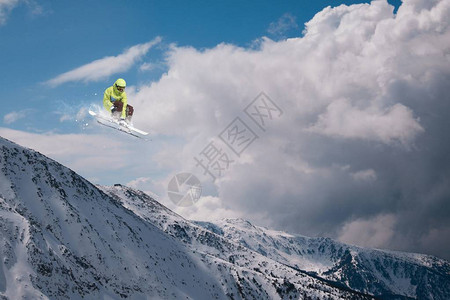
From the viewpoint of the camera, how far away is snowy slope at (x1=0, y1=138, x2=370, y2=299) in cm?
8011

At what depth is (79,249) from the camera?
101 meters

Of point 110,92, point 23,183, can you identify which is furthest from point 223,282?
point 110,92

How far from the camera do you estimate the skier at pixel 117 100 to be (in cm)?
4881

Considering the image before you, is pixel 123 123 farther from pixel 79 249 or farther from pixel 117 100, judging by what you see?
pixel 79 249

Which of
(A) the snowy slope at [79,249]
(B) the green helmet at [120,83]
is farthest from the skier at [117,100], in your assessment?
(A) the snowy slope at [79,249]

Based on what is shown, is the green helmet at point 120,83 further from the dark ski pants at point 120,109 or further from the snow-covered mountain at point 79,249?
the snow-covered mountain at point 79,249

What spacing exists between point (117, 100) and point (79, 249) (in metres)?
62.7

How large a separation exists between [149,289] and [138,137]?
6226 cm

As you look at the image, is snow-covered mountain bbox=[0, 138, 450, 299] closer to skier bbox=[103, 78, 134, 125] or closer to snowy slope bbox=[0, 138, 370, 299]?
snowy slope bbox=[0, 138, 370, 299]

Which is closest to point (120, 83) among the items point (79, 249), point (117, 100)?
point (117, 100)

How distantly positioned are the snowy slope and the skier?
39611 millimetres

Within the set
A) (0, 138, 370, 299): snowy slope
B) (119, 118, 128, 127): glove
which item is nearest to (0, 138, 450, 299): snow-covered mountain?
(0, 138, 370, 299): snowy slope

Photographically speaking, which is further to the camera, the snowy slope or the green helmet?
the snowy slope

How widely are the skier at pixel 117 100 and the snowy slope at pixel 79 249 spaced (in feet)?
130
